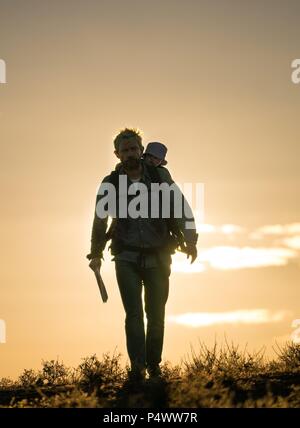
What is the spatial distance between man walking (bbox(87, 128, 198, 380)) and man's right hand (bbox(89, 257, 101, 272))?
11.1 inches

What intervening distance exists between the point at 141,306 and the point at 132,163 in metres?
1.69

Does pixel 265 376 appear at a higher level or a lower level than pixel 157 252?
lower

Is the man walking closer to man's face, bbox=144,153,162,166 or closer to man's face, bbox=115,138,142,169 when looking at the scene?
man's face, bbox=115,138,142,169

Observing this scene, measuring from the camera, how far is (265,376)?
380 inches

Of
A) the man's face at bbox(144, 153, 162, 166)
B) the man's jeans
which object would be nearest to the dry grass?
the man's jeans

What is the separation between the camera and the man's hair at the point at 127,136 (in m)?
10.2

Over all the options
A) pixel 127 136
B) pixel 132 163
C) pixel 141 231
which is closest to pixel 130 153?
pixel 132 163

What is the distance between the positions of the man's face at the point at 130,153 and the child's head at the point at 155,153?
14.2 inches

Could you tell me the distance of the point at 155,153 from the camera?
10.5 meters
